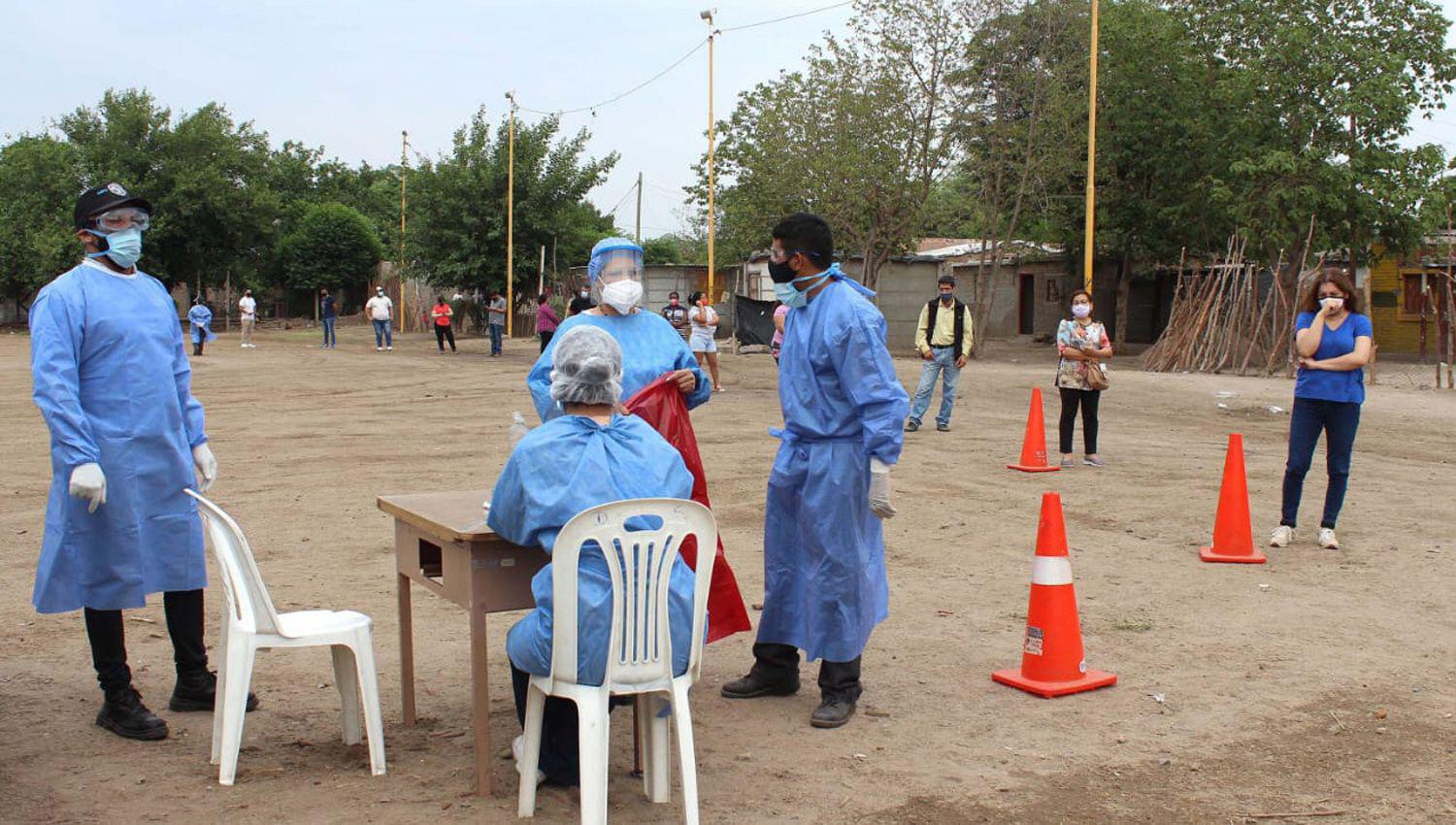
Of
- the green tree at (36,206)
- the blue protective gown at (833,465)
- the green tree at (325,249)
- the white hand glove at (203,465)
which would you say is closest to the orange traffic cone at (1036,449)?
the blue protective gown at (833,465)

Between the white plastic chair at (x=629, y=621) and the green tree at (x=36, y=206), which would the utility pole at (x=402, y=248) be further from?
the white plastic chair at (x=629, y=621)

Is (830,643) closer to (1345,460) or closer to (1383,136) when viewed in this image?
(1345,460)

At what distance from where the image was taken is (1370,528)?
352 inches

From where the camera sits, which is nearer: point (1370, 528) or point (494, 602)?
point (494, 602)

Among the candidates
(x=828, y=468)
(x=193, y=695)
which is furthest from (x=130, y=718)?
(x=828, y=468)

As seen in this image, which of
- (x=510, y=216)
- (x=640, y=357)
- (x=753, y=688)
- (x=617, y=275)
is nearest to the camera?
(x=640, y=357)

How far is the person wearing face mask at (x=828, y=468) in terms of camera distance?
4836mm

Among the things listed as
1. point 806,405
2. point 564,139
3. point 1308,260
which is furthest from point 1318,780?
point 564,139

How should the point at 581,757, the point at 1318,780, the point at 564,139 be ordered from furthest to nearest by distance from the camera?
the point at 564,139 → the point at 1318,780 → the point at 581,757

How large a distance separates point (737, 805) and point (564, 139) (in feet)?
132

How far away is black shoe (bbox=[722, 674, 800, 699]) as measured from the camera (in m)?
5.26

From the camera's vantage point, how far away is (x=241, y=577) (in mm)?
4141

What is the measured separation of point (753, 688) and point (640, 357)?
1.43 meters

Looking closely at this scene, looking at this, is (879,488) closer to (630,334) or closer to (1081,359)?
(630,334)
